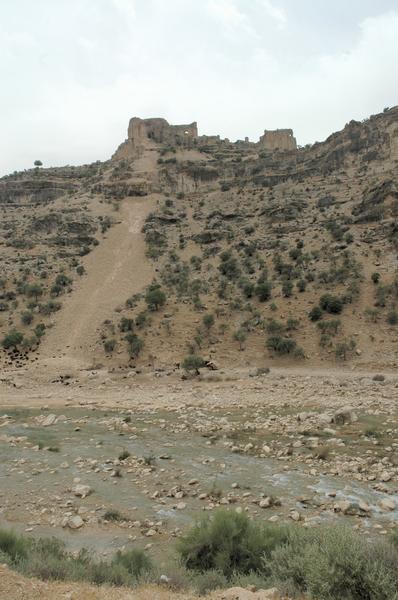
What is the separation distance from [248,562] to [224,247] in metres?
40.7

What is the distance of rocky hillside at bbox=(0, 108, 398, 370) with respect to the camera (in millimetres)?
27359

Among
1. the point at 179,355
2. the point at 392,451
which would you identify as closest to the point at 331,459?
the point at 392,451

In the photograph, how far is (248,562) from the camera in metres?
6.02

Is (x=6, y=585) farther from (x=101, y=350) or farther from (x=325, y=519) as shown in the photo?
(x=101, y=350)

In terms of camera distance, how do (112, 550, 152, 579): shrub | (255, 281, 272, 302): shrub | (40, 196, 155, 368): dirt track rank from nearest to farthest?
1. (112, 550, 152, 579): shrub
2. (40, 196, 155, 368): dirt track
3. (255, 281, 272, 302): shrub

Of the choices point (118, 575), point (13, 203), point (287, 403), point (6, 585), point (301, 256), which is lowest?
point (287, 403)

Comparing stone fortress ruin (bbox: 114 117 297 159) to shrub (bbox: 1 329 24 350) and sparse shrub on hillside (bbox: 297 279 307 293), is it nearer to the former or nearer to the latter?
sparse shrub on hillside (bbox: 297 279 307 293)

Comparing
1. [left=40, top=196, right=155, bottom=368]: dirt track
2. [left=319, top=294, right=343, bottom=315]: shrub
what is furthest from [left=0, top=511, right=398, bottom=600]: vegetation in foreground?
[left=319, top=294, right=343, bottom=315]: shrub

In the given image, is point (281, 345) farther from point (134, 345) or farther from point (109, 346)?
point (109, 346)

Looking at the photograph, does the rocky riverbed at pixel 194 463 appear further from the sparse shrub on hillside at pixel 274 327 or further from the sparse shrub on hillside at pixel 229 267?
the sparse shrub on hillside at pixel 229 267

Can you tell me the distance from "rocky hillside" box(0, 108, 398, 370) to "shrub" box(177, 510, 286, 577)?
1816 centimetres

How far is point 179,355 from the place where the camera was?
88.6 ft

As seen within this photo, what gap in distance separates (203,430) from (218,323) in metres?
15.0

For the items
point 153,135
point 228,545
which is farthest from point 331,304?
point 153,135
